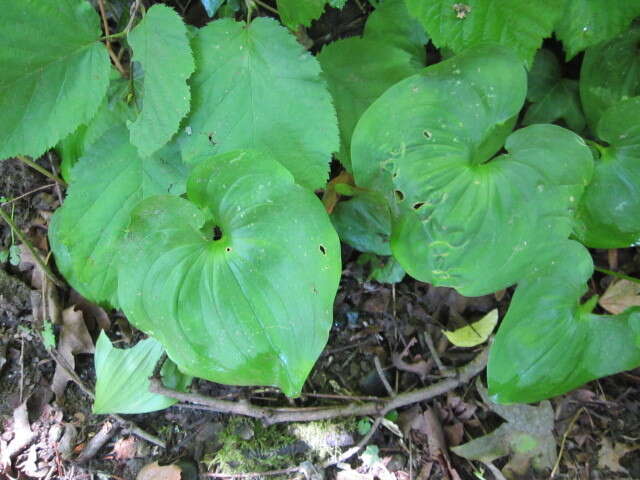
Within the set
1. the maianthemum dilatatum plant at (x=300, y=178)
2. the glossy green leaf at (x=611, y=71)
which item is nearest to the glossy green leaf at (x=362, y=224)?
the maianthemum dilatatum plant at (x=300, y=178)

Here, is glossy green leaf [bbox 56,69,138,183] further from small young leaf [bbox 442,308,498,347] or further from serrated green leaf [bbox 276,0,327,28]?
small young leaf [bbox 442,308,498,347]

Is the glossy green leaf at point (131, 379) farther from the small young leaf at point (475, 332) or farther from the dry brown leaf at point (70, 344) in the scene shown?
the small young leaf at point (475, 332)

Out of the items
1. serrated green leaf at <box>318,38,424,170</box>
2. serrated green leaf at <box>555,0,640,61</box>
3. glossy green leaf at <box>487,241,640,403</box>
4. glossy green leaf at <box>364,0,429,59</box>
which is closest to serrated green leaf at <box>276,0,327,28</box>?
serrated green leaf at <box>318,38,424,170</box>

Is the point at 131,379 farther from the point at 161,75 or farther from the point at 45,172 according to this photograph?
the point at 161,75

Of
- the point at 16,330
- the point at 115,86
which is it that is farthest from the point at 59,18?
the point at 16,330

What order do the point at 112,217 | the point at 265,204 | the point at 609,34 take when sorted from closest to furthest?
the point at 265,204 < the point at 609,34 < the point at 112,217

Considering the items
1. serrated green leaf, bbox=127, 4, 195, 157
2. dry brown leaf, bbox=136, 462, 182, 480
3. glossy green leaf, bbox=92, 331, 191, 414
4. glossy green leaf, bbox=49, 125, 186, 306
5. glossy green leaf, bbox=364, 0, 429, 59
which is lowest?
dry brown leaf, bbox=136, 462, 182, 480

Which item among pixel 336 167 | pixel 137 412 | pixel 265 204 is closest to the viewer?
pixel 265 204

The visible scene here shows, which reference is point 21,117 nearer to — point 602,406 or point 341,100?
point 341,100
